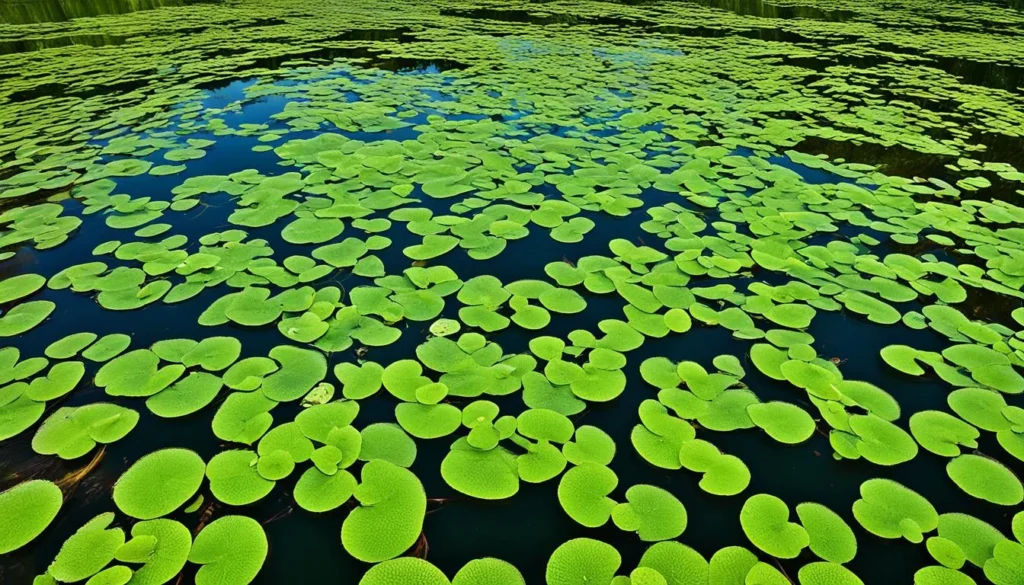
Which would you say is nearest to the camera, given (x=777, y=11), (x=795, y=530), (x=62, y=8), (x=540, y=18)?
(x=795, y=530)

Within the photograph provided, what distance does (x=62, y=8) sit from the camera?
50.7 ft

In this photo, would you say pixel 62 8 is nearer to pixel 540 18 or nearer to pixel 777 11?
pixel 540 18

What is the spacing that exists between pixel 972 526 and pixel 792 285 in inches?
58.7

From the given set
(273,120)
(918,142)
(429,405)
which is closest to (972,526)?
(429,405)

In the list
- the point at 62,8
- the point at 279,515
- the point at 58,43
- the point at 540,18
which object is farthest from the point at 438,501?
the point at 62,8

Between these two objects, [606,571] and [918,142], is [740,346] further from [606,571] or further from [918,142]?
[918,142]

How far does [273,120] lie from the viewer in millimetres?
5949

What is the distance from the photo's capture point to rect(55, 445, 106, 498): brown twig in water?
1.75 m

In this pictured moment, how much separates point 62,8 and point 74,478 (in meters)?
20.9

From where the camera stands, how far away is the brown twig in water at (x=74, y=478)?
1754 millimetres

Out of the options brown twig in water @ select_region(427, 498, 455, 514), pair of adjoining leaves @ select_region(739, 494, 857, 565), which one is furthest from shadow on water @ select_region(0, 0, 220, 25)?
pair of adjoining leaves @ select_region(739, 494, 857, 565)

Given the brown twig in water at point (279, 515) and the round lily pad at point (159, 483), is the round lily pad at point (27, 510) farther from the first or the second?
the brown twig in water at point (279, 515)

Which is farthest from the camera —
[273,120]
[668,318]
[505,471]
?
[273,120]

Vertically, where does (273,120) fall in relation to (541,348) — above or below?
above
